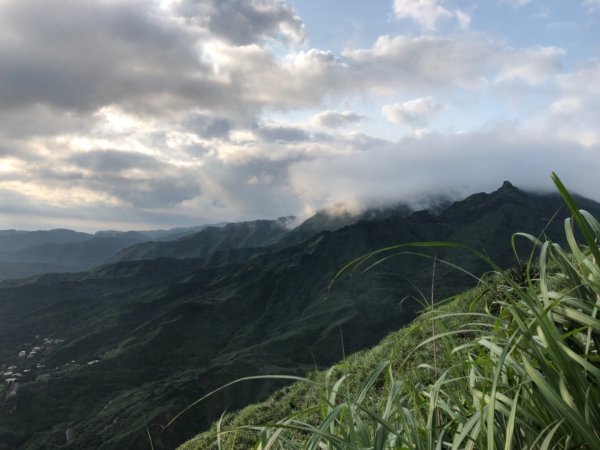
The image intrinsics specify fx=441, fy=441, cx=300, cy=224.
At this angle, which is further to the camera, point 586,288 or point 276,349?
point 276,349

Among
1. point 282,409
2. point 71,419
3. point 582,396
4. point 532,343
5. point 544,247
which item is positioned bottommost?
point 71,419

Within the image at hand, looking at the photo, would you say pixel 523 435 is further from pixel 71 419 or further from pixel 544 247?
pixel 71 419

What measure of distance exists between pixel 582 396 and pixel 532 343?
28cm

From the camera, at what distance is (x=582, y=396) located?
6.06 ft

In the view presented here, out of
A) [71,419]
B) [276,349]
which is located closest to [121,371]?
[71,419]

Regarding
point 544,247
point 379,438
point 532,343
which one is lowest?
point 379,438

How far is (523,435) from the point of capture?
7.18ft

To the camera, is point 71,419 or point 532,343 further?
point 71,419

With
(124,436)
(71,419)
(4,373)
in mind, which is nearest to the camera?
(124,436)

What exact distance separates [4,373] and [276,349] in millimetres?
114573

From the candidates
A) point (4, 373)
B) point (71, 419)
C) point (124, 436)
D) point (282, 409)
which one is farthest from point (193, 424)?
point (282, 409)

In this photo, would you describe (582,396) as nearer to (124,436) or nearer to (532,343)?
(532,343)

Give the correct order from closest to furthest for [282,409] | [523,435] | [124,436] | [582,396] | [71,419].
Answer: [582,396], [523,435], [282,409], [124,436], [71,419]

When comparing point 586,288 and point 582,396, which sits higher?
point 586,288
